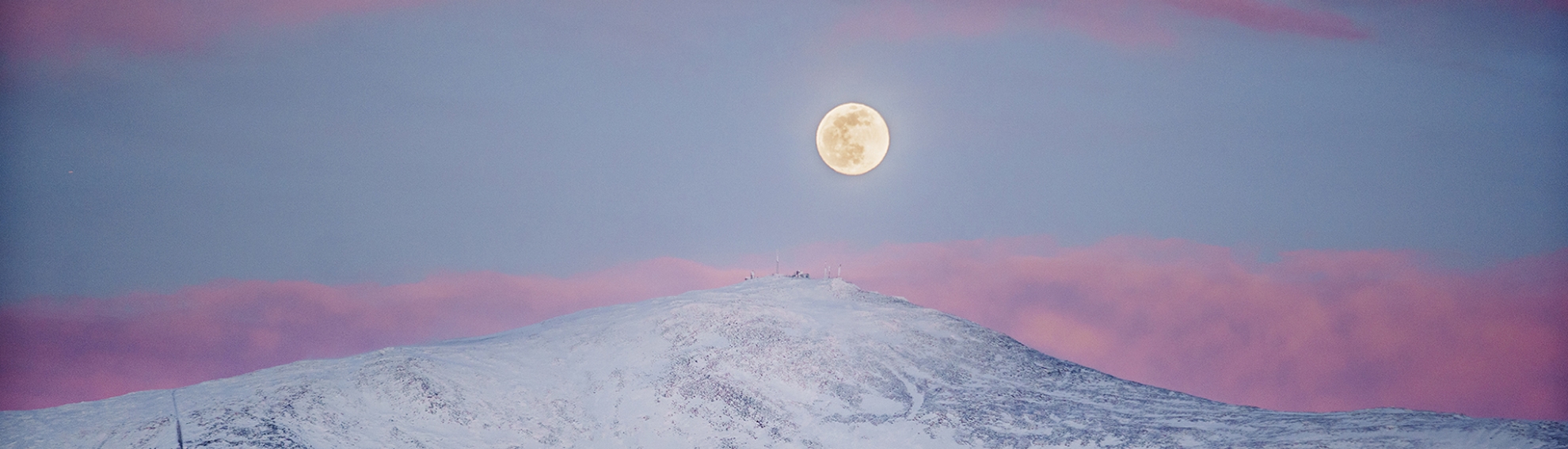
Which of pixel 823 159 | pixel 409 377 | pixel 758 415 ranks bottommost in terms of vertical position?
pixel 758 415

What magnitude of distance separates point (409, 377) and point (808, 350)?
5191 cm

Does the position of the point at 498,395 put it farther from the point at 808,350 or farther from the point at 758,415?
the point at 808,350

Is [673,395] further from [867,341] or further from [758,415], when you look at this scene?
[867,341]

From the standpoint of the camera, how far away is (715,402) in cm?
13350

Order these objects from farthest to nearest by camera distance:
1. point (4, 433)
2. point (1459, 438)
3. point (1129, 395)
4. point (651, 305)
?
point (651, 305) → point (1129, 395) → point (4, 433) → point (1459, 438)

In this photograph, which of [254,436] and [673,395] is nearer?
[254,436]

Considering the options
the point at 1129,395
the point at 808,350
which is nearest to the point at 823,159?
the point at 808,350

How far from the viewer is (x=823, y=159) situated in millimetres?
151625

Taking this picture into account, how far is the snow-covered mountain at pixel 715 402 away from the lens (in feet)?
380

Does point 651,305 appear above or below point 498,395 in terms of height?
above

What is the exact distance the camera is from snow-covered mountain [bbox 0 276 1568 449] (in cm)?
11581

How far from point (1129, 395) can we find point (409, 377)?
9229 centimetres

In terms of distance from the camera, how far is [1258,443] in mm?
119875

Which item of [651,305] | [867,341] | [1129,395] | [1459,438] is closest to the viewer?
[1459,438]
